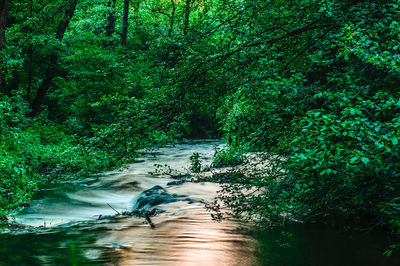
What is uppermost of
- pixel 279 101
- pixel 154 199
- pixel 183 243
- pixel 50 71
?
pixel 50 71

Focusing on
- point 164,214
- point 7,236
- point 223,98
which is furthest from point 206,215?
point 7,236

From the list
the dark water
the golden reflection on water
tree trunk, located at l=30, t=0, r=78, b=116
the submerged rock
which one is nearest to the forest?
the dark water

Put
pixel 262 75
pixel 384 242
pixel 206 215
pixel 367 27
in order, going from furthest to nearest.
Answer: pixel 206 215, pixel 384 242, pixel 262 75, pixel 367 27

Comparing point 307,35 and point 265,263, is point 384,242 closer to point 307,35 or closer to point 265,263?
point 265,263

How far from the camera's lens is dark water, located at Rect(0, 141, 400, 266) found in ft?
22.4

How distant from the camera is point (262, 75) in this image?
6.38 meters

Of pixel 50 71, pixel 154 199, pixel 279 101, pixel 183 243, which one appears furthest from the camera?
pixel 50 71

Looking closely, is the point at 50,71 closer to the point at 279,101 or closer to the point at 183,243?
the point at 183,243

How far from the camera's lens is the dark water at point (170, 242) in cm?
681

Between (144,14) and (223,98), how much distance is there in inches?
1079

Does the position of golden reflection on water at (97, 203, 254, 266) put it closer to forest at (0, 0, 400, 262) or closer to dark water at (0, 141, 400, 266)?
dark water at (0, 141, 400, 266)

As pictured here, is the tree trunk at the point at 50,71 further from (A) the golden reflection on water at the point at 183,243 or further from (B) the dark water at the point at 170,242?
(A) the golden reflection on water at the point at 183,243

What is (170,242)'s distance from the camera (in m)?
7.77

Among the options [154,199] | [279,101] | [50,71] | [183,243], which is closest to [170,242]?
[183,243]
